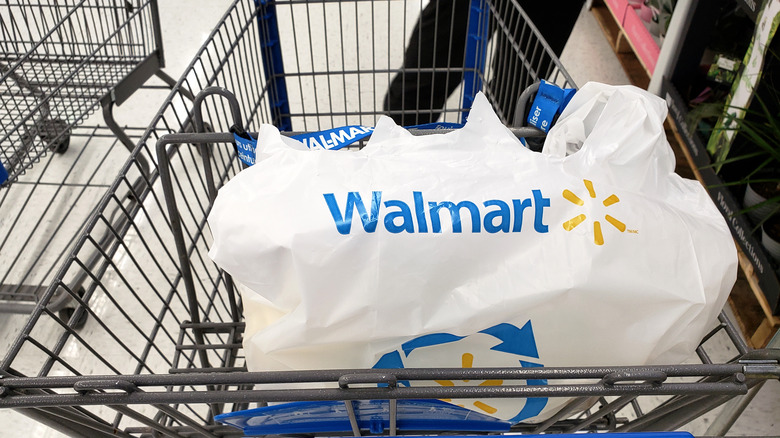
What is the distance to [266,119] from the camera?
148 centimetres

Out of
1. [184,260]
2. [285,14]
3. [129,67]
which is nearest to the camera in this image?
[184,260]

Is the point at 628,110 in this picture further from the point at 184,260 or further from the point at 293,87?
the point at 293,87

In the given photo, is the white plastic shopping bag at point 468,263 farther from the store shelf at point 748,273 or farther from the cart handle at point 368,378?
the store shelf at point 748,273

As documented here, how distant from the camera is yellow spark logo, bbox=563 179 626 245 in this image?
1.92ft

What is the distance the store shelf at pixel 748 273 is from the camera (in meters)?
1.36

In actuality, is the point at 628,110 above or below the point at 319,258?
above

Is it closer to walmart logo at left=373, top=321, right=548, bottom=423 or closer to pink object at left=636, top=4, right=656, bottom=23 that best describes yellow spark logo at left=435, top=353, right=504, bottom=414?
walmart logo at left=373, top=321, right=548, bottom=423

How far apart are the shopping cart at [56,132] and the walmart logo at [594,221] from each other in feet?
4.20

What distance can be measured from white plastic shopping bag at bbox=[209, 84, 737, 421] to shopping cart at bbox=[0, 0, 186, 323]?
41.5 inches

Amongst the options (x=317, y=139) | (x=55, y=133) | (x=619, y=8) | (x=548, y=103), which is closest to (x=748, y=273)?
(x=548, y=103)

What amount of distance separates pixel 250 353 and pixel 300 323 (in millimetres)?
108

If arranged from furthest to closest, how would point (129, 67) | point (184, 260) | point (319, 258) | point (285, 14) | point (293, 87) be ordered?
point (285, 14), point (293, 87), point (129, 67), point (184, 260), point (319, 258)

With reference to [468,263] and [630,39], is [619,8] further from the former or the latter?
[468,263]

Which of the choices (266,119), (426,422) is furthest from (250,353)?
(266,119)
